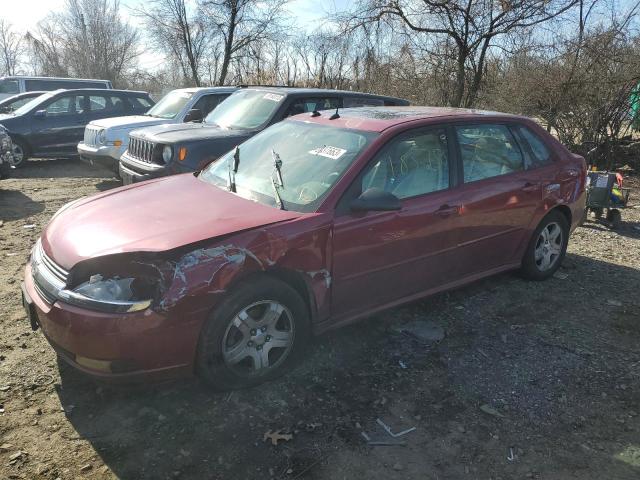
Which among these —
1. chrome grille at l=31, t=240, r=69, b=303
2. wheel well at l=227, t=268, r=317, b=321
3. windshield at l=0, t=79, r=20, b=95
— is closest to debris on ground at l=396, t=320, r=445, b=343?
wheel well at l=227, t=268, r=317, b=321

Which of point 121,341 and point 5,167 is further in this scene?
point 5,167

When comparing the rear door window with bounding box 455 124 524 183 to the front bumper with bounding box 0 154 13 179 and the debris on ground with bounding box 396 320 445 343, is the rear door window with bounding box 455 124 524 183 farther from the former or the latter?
the front bumper with bounding box 0 154 13 179

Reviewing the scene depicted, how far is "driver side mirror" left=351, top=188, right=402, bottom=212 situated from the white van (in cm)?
1446

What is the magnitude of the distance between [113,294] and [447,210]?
240 centimetres

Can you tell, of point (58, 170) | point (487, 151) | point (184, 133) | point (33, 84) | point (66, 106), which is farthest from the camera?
point (33, 84)

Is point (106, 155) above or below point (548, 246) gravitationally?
above

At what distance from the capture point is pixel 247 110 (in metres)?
7.40

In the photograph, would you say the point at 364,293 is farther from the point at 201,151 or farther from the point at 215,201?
the point at 201,151

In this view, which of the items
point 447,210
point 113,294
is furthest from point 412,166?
point 113,294

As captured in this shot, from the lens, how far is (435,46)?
1285cm

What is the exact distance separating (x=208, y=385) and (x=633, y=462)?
2345mm

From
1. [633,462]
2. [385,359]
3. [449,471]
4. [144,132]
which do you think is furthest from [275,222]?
[144,132]

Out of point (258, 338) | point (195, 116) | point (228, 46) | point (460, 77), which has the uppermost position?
point (228, 46)

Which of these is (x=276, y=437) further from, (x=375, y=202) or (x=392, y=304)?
(x=375, y=202)
